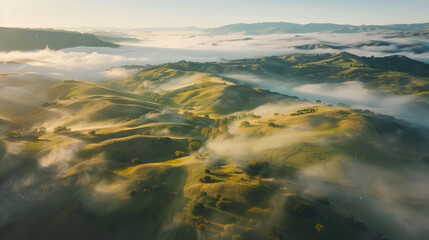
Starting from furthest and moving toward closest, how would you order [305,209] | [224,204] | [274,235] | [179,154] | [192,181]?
[179,154] → [192,181] → [224,204] → [305,209] → [274,235]

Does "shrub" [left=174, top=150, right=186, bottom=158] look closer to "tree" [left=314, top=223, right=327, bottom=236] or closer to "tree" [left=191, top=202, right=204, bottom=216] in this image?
"tree" [left=191, top=202, right=204, bottom=216]

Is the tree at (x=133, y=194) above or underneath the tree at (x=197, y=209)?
above

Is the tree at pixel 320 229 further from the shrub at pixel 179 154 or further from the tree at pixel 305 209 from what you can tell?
the shrub at pixel 179 154

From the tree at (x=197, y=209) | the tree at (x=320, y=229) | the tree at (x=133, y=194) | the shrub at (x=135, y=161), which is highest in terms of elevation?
the shrub at (x=135, y=161)

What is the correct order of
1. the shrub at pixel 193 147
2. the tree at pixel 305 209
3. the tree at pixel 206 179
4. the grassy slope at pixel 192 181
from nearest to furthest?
the grassy slope at pixel 192 181
the tree at pixel 305 209
the tree at pixel 206 179
the shrub at pixel 193 147

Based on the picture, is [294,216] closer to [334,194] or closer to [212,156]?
[334,194]

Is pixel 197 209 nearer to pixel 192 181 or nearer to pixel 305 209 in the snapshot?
pixel 192 181

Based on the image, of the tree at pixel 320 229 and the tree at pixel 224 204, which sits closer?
the tree at pixel 320 229

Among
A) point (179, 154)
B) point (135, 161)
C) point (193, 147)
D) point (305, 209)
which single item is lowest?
point (179, 154)

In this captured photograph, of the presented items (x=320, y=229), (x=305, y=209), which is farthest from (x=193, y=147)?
(x=320, y=229)

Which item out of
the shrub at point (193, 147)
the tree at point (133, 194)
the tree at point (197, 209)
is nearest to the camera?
the tree at point (197, 209)

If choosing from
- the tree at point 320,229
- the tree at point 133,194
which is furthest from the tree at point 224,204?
the tree at point 133,194

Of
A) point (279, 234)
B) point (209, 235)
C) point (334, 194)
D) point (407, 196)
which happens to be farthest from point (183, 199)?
point (407, 196)
